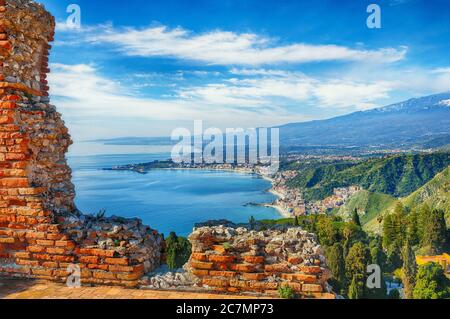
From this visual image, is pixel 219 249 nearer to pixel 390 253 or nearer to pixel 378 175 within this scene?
pixel 390 253

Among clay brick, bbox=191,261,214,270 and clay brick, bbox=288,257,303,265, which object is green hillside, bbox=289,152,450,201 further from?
clay brick, bbox=191,261,214,270

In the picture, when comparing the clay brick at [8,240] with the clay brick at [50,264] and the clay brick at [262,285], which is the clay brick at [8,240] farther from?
the clay brick at [262,285]

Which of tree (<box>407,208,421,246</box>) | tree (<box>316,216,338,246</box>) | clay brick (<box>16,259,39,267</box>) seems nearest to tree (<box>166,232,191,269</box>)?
clay brick (<box>16,259,39,267</box>)

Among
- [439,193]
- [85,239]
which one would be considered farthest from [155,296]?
[439,193]

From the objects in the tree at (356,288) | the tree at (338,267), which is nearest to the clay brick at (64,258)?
the tree at (356,288)
